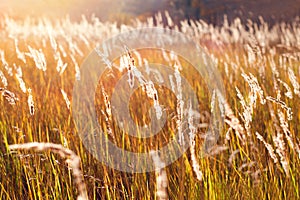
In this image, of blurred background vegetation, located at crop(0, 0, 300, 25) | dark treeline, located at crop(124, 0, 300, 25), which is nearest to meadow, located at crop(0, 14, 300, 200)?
blurred background vegetation, located at crop(0, 0, 300, 25)

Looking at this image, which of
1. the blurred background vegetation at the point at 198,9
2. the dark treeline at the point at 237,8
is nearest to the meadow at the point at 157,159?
the blurred background vegetation at the point at 198,9

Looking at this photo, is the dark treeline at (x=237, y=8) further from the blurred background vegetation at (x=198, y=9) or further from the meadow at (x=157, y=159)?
the meadow at (x=157, y=159)

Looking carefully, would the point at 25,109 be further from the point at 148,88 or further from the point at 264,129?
the point at 264,129

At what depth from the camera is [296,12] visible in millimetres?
12539

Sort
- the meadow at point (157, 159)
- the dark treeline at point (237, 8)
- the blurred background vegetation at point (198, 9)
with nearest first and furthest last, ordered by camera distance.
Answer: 1. the meadow at point (157, 159)
2. the blurred background vegetation at point (198, 9)
3. the dark treeline at point (237, 8)

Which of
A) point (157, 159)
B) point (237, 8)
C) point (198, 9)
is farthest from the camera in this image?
point (198, 9)

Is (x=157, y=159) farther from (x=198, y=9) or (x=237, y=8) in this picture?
(x=198, y=9)

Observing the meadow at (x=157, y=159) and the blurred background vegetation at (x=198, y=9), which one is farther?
the blurred background vegetation at (x=198, y=9)

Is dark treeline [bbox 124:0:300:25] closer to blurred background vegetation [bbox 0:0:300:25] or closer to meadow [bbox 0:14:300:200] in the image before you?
blurred background vegetation [bbox 0:0:300:25]

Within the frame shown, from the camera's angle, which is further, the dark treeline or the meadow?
the dark treeline

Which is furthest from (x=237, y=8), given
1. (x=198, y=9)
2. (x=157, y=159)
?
(x=157, y=159)

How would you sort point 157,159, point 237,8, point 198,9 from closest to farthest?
point 157,159 → point 237,8 → point 198,9

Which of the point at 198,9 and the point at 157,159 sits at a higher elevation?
the point at 198,9

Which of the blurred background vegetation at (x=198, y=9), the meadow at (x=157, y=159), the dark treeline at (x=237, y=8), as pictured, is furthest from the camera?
the dark treeline at (x=237, y=8)
